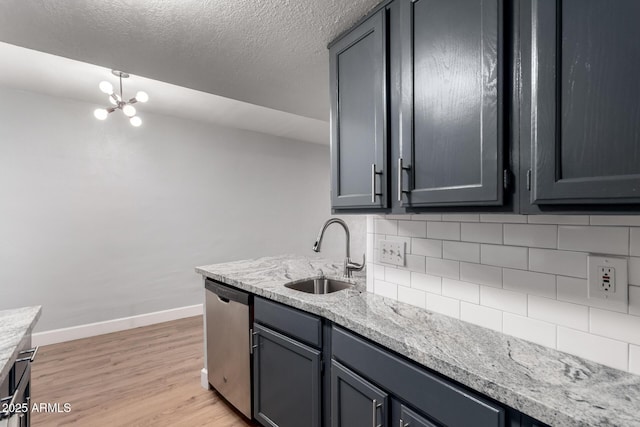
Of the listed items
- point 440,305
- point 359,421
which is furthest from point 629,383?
point 359,421

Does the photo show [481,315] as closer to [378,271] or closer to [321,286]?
[378,271]

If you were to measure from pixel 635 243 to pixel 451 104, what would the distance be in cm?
67

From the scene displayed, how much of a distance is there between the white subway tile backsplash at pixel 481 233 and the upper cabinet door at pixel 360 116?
358mm

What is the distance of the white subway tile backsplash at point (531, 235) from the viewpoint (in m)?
1.08

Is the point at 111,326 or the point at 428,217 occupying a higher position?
the point at 428,217

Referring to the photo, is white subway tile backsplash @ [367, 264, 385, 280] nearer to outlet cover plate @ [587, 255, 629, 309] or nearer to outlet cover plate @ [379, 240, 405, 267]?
outlet cover plate @ [379, 240, 405, 267]

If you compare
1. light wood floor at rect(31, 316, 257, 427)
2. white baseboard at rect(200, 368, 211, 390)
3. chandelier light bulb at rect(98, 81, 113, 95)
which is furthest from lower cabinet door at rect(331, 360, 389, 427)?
chandelier light bulb at rect(98, 81, 113, 95)

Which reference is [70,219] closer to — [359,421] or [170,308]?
[170,308]

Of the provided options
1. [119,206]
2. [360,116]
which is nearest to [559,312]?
[360,116]

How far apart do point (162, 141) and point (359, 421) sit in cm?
369

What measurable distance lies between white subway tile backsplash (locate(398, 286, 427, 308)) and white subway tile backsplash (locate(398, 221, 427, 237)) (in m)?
0.26

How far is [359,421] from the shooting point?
4.16ft

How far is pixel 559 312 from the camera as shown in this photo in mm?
1046

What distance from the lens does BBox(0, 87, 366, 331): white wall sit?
3.06 meters
